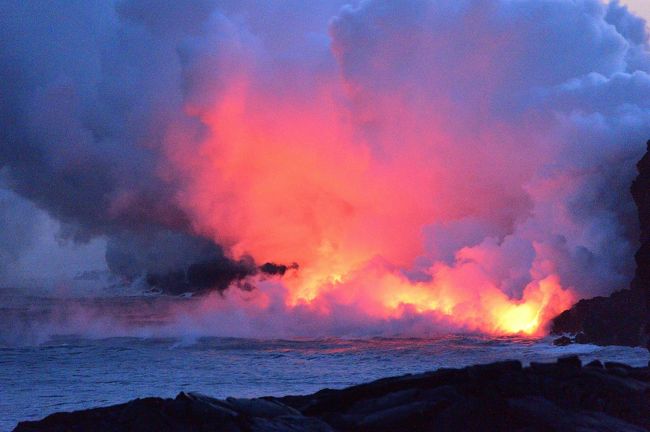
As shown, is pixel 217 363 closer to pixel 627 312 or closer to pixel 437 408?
pixel 627 312

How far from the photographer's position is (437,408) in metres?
10.8

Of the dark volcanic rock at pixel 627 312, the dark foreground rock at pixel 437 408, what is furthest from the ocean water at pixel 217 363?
the dark foreground rock at pixel 437 408

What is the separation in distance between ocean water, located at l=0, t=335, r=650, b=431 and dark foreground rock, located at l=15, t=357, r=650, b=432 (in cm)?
681

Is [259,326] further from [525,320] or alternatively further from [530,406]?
[530,406]

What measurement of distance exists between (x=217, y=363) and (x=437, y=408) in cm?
1956

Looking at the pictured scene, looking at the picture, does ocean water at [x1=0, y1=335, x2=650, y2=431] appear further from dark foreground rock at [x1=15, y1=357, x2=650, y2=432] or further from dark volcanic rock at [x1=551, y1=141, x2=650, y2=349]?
dark foreground rock at [x1=15, y1=357, x2=650, y2=432]

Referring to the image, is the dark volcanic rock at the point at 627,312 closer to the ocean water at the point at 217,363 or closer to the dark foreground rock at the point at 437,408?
the ocean water at the point at 217,363

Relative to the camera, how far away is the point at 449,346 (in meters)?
32.7

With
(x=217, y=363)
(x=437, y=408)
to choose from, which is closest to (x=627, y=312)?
(x=217, y=363)

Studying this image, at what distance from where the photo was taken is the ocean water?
21625mm

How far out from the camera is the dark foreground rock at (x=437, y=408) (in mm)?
10391

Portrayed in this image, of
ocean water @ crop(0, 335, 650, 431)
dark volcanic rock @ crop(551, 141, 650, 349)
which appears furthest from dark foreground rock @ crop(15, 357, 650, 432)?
dark volcanic rock @ crop(551, 141, 650, 349)

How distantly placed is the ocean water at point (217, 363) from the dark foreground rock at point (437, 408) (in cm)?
681

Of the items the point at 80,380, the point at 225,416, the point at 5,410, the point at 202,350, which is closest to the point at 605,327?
the point at 202,350
